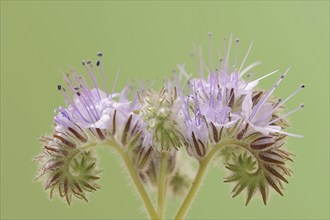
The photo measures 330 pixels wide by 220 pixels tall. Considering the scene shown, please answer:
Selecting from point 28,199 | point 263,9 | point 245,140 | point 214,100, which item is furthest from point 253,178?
point 263,9

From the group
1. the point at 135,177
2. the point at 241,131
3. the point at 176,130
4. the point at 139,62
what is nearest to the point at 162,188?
the point at 135,177

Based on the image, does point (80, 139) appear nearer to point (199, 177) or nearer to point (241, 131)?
point (199, 177)

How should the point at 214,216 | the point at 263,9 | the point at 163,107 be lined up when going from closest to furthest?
1. the point at 163,107
2. the point at 214,216
3. the point at 263,9

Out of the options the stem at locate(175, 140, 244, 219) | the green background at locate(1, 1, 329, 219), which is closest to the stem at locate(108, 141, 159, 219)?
the stem at locate(175, 140, 244, 219)

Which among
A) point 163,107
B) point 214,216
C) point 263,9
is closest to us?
point 163,107

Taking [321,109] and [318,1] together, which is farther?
[318,1]

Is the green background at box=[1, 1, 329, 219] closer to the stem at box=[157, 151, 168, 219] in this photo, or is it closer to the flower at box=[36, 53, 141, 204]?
the stem at box=[157, 151, 168, 219]

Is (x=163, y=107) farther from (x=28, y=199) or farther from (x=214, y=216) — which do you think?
(x=28, y=199)
